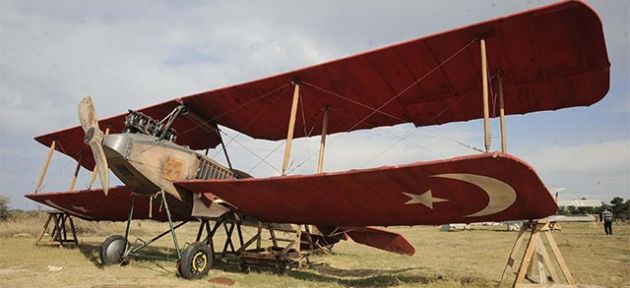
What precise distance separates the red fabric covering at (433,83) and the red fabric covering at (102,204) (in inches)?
76.3

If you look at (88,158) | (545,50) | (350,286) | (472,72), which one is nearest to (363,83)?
(472,72)

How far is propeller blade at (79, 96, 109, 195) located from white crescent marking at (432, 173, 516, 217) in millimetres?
5781

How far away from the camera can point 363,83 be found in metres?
7.79

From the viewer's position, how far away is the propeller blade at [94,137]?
7145 mm

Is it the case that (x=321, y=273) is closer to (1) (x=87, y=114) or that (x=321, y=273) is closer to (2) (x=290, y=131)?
(2) (x=290, y=131)

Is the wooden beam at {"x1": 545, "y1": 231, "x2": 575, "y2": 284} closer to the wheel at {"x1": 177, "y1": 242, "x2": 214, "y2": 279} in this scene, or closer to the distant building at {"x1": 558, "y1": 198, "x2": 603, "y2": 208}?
the wheel at {"x1": 177, "y1": 242, "x2": 214, "y2": 279}

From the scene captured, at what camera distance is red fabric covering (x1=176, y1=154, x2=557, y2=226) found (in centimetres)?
527

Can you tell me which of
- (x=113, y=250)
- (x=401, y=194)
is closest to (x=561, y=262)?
(x=401, y=194)

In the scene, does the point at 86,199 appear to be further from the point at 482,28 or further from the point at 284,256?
the point at 482,28

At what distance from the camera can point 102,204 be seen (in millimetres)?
11273

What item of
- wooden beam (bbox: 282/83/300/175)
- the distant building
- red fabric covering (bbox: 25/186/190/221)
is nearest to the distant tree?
red fabric covering (bbox: 25/186/190/221)

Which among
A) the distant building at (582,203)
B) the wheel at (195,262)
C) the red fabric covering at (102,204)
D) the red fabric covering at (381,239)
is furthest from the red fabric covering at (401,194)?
the distant building at (582,203)

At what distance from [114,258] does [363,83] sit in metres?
6.50

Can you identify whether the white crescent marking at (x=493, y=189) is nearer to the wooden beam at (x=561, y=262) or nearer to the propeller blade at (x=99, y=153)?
the wooden beam at (x=561, y=262)
